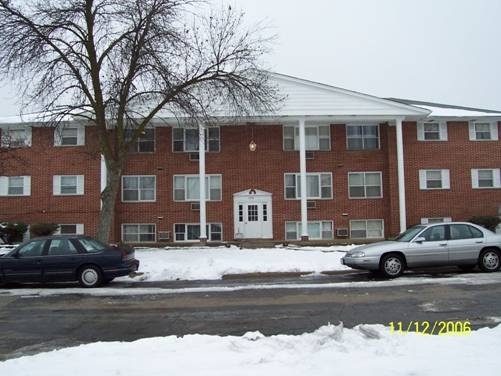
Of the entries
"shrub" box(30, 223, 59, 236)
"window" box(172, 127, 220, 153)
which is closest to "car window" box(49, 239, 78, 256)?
"shrub" box(30, 223, 59, 236)

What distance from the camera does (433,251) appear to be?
14953 millimetres

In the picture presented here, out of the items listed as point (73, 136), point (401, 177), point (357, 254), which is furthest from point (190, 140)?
point (357, 254)

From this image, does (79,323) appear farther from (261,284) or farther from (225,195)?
(225,195)

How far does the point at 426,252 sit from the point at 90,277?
9.11 metres

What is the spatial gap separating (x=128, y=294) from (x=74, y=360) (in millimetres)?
6987

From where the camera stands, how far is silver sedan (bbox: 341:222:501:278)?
48.7 feet

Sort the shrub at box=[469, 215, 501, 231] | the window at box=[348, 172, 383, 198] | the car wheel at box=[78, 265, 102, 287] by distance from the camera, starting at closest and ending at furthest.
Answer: the car wheel at box=[78, 265, 102, 287] < the shrub at box=[469, 215, 501, 231] < the window at box=[348, 172, 383, 198]

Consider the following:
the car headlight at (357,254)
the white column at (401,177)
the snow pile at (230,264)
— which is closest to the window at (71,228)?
the snow pile at (230,264)

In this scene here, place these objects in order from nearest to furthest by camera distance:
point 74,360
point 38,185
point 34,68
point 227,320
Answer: point 74,360 → point 227,320 → point 34,68 → point 38,185

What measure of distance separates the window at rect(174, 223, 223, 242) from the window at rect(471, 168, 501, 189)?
14.1m

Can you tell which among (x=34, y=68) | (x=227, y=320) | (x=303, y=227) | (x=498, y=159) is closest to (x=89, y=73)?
(x=34, y=68)

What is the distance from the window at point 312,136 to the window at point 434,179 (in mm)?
5345

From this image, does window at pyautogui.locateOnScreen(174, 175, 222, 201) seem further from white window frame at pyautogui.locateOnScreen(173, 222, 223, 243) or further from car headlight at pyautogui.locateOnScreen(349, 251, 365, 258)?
car headlight at pyautogui.locateOnScreen(349, 251, 365, 258)

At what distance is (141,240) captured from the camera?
95.8 feet
